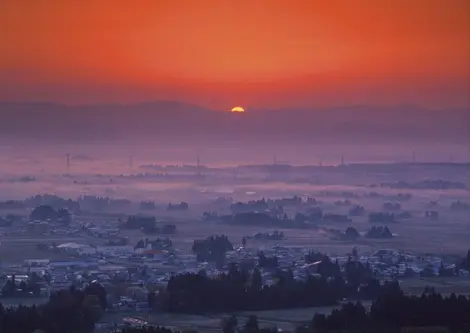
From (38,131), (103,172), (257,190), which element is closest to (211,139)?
(38,131)

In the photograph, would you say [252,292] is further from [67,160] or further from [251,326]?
[67,160]

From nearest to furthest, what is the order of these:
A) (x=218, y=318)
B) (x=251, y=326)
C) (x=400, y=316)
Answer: (x=400, y=316)
(x=251, y=326)
(x=218, y=318)

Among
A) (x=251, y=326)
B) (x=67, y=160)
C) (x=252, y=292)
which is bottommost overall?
(x=251, y=326)

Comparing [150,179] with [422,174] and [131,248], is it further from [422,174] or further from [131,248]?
[131,248]

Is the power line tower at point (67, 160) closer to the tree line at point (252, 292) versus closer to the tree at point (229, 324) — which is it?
the tree line at point (252, 292)

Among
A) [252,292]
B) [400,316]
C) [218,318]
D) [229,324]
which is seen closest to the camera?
[400,316]

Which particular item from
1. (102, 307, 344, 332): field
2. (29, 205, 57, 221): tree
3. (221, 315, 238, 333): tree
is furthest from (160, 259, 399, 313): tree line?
(29, 205, 57, 221): tree

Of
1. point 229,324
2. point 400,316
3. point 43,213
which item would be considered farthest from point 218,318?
point 43,213

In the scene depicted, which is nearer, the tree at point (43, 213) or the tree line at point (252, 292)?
the tree line at point (252, 292)

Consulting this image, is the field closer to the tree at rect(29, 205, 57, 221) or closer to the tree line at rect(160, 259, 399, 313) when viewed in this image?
the tree line at rect(160, 259, 399, 313)

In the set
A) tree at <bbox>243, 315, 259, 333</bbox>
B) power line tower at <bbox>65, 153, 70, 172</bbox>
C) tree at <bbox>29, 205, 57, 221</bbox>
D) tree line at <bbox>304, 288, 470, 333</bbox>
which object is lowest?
tree at <bbox>243, 315, 259, 333</bbox>

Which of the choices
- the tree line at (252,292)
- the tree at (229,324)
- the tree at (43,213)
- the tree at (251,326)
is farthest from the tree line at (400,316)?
the tree at (43,213)

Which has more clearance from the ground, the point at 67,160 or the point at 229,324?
the point at 67,160
